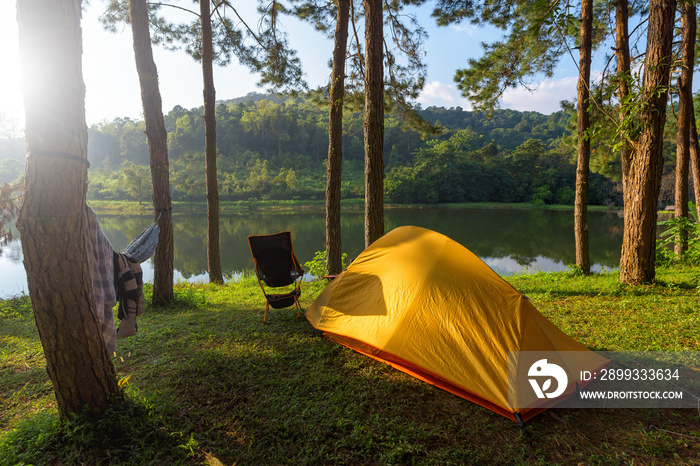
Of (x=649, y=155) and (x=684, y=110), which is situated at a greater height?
(x=684, y=110)

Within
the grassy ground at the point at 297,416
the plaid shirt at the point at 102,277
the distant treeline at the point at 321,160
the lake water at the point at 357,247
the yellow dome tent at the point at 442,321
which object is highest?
the distant treeline at the point at 321,160

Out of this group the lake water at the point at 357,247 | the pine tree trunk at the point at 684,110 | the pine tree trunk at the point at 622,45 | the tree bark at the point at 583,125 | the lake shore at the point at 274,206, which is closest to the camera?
the pine tree trunk at the point at 622,45

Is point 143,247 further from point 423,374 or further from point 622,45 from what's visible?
point 622,45

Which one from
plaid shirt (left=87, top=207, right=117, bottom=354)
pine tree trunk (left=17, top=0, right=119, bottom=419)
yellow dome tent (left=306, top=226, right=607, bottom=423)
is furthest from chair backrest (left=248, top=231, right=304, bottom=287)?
pine tree trunk (left=17, top=0, right=119, bottom=419)

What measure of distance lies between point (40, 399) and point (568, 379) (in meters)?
3.74

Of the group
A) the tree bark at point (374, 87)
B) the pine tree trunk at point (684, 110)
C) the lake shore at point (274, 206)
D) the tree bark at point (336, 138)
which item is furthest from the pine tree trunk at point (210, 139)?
the lake shore at point (274, 206)

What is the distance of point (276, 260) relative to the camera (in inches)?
171

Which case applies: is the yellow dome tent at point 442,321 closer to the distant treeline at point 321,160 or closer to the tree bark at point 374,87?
the tree bark at point 374,87

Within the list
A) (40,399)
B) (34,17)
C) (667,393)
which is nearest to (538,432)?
(667,393)

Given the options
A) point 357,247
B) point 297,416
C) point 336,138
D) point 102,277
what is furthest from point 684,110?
point 357,247

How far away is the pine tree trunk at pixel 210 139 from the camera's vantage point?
6.54 metres

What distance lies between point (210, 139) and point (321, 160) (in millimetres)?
47961

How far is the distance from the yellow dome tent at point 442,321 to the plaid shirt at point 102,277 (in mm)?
1749

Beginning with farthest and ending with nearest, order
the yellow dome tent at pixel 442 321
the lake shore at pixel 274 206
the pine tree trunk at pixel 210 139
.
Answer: the lake shore at pixel 274 206 < the pine tree trunk at pixel 210 139 < the yellow dome tent at pixel 442 321
